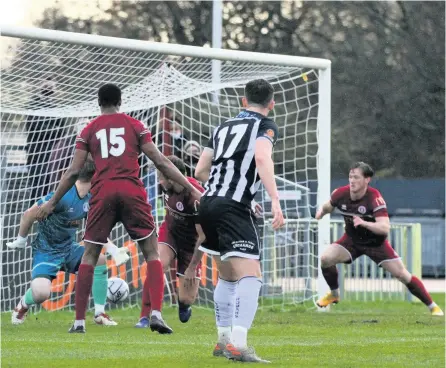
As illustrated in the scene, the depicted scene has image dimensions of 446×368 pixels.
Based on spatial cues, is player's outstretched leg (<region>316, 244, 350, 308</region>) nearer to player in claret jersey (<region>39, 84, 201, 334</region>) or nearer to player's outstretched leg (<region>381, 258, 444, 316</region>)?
player's outstretched leg (<region>381, 258, 444, 316</region>)

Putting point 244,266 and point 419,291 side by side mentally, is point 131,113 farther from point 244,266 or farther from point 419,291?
point 244,266

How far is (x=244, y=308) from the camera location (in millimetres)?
8242

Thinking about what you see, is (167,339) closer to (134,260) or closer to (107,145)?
(107,145)

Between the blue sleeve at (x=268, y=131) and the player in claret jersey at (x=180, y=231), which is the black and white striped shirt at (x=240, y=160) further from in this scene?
the player in claret jersey at (x=180, y=231)

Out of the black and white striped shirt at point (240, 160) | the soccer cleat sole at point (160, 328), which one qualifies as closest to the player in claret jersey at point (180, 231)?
the soccer cleat sole at point (160, 328)

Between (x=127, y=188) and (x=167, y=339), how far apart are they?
1.27 meters

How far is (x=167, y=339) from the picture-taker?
32.9 ft

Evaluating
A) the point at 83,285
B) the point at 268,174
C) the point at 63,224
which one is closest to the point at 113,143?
the point at 83,285

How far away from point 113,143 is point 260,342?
200 centimetres

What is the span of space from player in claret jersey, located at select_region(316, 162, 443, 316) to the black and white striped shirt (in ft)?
17.8

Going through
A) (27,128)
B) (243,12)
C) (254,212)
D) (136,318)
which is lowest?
(136,318)

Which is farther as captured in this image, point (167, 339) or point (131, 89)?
point (131, 89)

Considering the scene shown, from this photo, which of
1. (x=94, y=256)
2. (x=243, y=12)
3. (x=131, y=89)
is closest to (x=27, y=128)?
(x=131, y=89)

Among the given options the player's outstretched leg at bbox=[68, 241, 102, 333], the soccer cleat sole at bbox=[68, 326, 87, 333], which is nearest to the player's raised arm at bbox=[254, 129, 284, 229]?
the player's outstretched leg at bbox=[68, 241, 102, 333]
